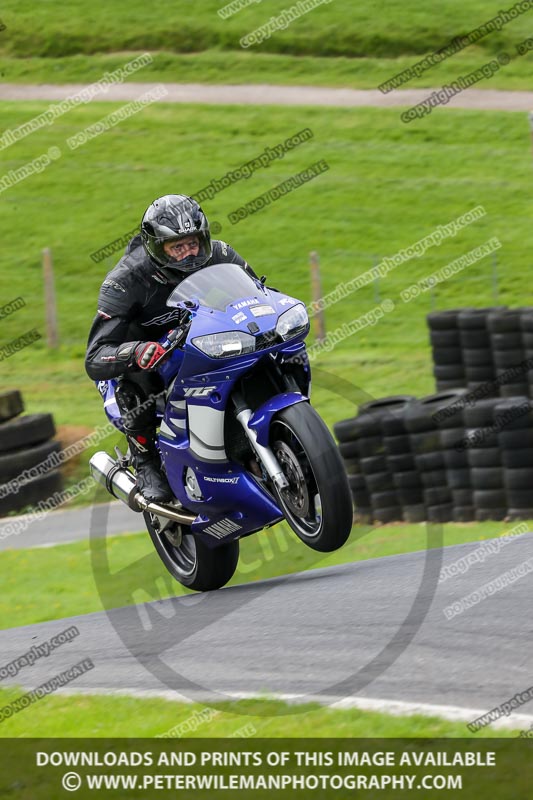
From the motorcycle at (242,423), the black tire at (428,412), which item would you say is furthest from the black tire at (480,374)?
the motorcycle at (242,423)

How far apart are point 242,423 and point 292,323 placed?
0.59m

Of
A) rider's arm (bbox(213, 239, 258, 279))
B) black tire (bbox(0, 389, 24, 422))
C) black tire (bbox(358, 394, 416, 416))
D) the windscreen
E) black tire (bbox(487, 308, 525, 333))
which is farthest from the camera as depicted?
black tire (bbox(0, 389, 24, 422))

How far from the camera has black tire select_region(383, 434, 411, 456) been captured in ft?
36.6

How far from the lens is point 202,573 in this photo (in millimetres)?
8047

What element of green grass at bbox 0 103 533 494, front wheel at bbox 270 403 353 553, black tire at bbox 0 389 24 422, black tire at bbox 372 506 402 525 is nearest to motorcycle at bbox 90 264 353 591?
front wheel at bbox 270 403 353 553

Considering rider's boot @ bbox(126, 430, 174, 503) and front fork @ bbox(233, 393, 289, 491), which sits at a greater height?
front fork @ bbox(233, 393, 289, 491)

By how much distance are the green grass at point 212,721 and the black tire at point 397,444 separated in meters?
5.68

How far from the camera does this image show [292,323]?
6586mm

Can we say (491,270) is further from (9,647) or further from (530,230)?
(9,647)

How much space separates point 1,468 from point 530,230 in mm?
15929

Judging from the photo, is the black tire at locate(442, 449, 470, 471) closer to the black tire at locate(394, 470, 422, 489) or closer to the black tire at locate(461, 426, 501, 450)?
the black tire at locate(461, 426, 501, 450)

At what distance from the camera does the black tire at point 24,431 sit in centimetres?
1448

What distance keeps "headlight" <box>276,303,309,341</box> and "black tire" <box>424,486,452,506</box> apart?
4.68 metres

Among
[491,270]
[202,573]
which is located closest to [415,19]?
[491,270]
